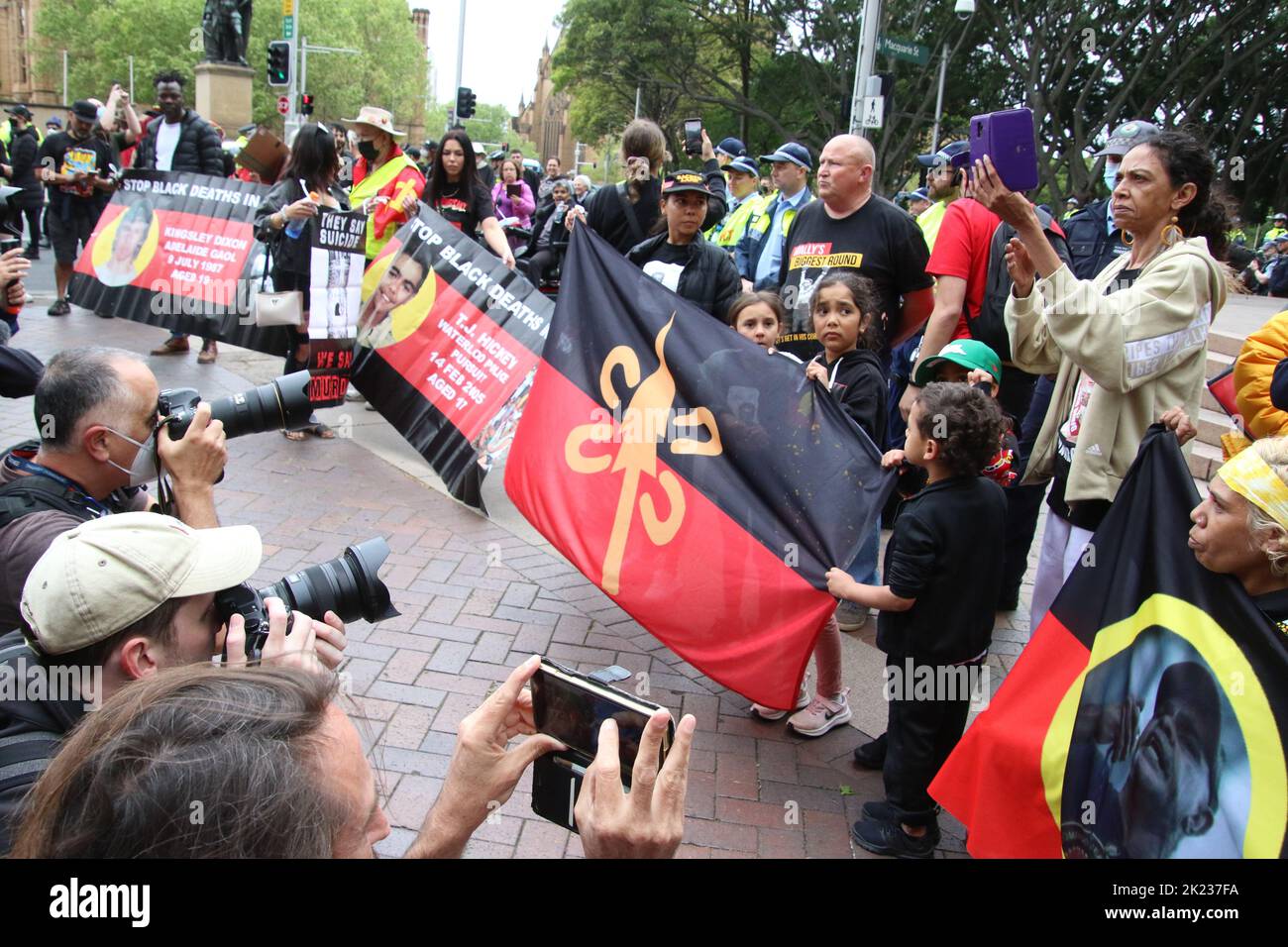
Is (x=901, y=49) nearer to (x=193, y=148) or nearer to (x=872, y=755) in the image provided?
(x=193, y=148)

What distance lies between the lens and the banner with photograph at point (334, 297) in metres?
6.58

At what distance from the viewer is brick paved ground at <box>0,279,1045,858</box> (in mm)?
3244

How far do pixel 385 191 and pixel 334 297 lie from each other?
97 centimetres

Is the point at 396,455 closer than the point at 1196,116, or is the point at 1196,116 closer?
the point at 396,455

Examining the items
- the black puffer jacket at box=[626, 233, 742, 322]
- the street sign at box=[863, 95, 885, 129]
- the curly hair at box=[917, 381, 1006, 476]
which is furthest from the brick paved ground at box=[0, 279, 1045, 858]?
the street sign at box=[863, 95, 885, 129]

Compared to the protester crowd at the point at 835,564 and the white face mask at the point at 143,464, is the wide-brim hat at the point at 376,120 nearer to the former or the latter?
the protester crowd at the point at 835,564

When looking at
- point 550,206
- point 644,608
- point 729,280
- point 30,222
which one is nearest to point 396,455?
point 729,280

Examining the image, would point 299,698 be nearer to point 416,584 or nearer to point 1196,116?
point 416,584

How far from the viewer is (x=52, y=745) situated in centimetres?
184

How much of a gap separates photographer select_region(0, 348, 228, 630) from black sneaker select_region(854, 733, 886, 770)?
236 centimetres

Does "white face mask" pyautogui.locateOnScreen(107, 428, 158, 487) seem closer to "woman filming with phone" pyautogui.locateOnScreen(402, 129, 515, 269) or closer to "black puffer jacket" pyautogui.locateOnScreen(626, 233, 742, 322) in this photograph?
"black puffer jacket" pyautogui.locateOnScreen(626, 233, 742, 322)

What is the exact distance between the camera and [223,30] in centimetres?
2067
